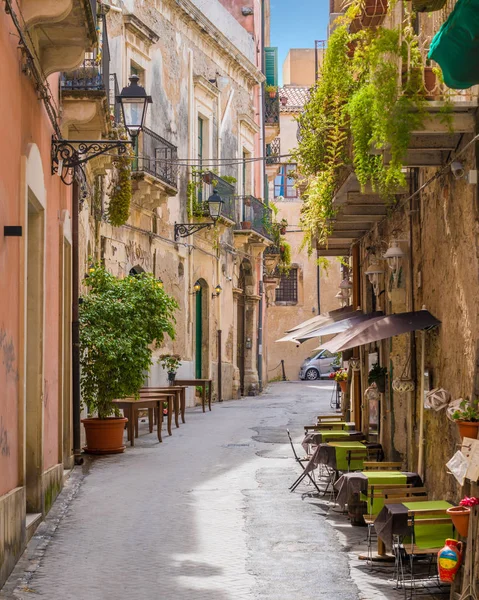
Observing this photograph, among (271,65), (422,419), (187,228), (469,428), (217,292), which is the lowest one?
(422,419)

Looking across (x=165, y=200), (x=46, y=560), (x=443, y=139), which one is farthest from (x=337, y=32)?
(x=165, y=200)

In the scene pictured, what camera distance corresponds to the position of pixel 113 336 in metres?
14.7

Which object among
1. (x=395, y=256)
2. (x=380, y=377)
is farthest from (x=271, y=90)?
(x=395, y=256)

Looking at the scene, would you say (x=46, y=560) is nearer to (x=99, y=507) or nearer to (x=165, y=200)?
(x=99, y=507)

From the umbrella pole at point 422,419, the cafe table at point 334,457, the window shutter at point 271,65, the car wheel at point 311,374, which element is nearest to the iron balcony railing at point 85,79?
the cafe table at point 334,457

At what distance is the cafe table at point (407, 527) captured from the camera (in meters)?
7.18

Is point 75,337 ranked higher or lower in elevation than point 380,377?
higher

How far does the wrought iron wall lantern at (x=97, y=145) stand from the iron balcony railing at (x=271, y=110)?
21.2m

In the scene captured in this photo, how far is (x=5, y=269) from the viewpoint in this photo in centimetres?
743

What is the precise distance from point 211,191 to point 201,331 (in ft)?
12.3

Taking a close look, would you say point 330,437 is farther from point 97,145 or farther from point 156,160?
point 156,160

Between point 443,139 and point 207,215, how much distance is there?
1799 centimetres

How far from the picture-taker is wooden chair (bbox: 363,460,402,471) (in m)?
9.88

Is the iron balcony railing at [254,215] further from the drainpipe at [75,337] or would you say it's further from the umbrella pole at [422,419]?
the umbrella pole at [422,419]
